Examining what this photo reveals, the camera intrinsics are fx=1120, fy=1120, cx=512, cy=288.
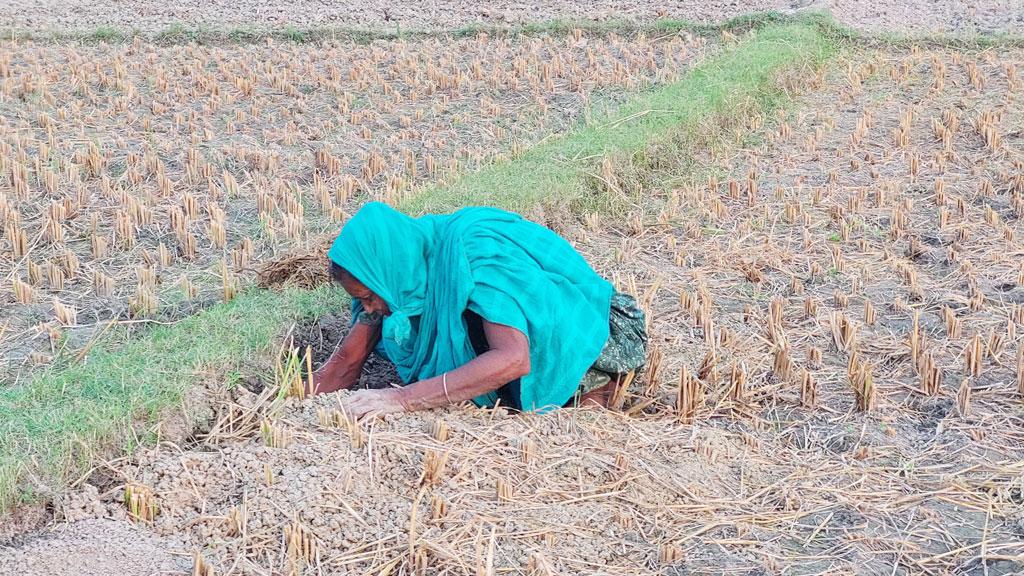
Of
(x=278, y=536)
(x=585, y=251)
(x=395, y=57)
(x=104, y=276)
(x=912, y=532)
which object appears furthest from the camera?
(x=395, y=57)

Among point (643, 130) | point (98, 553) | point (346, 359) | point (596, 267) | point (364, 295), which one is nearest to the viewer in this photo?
point (98, 553)

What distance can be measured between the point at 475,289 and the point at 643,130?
13.6 ft

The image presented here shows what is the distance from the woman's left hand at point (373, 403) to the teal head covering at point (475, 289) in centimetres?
23

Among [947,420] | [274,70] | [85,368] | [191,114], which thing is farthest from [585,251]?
[274,70]

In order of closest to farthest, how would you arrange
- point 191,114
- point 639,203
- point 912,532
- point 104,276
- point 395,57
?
point 912,532 → point 104,276 → point 639,203 → point 191,114 → point 395,57

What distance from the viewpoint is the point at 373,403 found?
362 cm

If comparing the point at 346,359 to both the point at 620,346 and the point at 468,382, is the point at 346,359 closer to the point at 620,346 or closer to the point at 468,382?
the point at 468,382

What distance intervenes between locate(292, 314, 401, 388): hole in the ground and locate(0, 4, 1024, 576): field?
0.7 inches

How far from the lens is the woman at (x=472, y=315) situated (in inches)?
143

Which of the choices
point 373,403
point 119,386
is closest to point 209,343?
point 119,386

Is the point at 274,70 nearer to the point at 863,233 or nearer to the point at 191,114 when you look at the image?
the point at 191,114

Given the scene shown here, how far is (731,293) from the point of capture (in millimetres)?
5359

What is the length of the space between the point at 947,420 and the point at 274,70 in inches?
293

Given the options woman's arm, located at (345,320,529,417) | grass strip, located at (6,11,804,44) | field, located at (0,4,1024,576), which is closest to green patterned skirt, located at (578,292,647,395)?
field, located at (0,4,1024,576)
